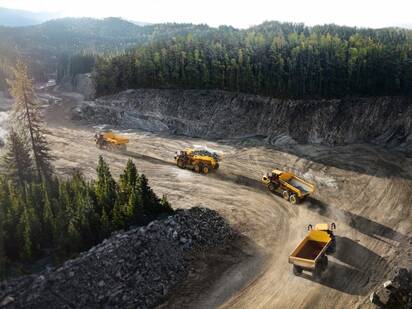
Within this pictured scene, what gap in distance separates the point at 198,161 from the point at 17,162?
52.0 feet

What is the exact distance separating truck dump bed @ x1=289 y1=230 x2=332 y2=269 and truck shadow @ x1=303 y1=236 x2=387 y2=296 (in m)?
0.96

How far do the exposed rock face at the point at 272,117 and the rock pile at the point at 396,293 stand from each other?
27.5 metres

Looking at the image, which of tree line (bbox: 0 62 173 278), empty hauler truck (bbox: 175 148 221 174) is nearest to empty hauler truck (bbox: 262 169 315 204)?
empty hauler truck (bbox: 175 148 221 174)

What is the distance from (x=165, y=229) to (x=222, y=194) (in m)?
10.2

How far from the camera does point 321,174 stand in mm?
39562

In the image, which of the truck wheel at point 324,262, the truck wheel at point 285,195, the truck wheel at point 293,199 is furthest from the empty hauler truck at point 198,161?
the truck wheel at point 324,262

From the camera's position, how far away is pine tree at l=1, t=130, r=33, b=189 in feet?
106

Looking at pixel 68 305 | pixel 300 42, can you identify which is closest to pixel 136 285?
pixel 68 305

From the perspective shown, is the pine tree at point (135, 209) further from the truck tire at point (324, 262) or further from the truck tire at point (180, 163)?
the truck tire at point (180, 163)

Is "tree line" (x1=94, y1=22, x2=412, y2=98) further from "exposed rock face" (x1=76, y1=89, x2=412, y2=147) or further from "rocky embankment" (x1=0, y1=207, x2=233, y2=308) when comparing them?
"rocky embankment" (x1=0, y1=207, x2=233, y2=308)

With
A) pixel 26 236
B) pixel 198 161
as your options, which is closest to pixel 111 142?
pixel 198 161

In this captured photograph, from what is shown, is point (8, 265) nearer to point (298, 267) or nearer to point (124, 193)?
point (124, 193)

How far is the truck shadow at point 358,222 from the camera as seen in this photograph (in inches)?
1104

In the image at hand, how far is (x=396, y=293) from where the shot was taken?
21000mm
